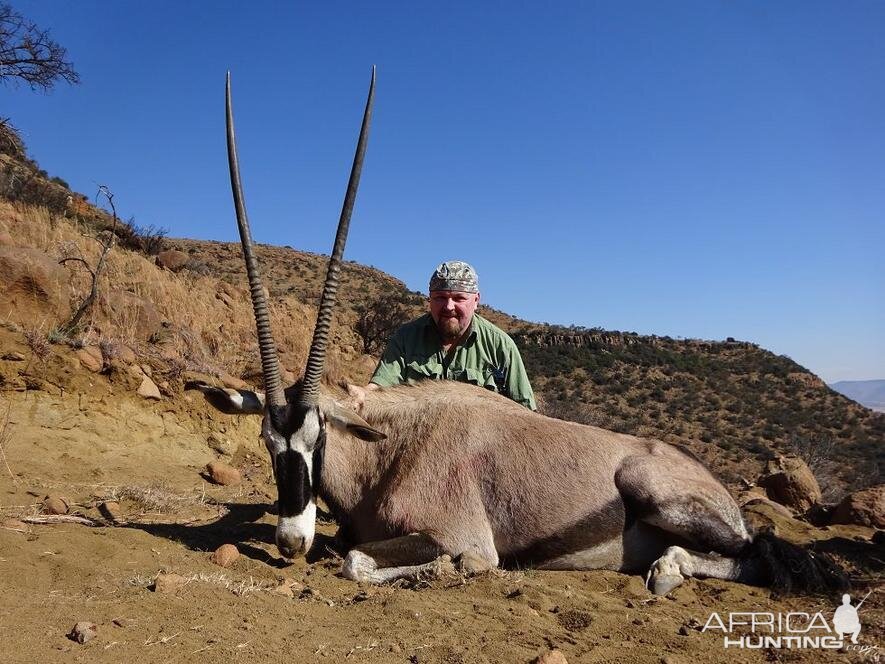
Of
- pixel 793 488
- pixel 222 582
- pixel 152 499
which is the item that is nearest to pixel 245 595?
pixel 222 582

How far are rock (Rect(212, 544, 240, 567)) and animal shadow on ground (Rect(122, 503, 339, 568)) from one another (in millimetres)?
207

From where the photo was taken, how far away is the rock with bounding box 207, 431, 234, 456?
26.7 feet

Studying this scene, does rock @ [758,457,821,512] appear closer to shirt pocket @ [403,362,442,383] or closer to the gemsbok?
the gemsbok

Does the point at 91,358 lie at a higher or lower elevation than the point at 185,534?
higher

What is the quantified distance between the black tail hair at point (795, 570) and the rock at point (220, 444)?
238 inches

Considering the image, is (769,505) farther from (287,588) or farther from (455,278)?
(287,588)

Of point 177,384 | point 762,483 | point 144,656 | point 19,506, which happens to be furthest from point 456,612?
point 762,483

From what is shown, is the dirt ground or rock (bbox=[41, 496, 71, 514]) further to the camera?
rock (bbox=[41, 496, 71, 514])

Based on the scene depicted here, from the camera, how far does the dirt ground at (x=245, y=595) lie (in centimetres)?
287

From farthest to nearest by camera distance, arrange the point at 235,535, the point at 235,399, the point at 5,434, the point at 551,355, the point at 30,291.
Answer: the point at 551,355 < the point at 30,291 < the point at 5,434 < the point at 235,535 < the point at 235,399

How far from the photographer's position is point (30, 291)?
26.5 ft

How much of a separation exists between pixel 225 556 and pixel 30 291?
5561mm

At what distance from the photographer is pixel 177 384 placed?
8281 mm

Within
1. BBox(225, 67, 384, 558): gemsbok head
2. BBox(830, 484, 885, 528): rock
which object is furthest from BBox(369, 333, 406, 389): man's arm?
BBox(830, 484, 885, 528): rock
